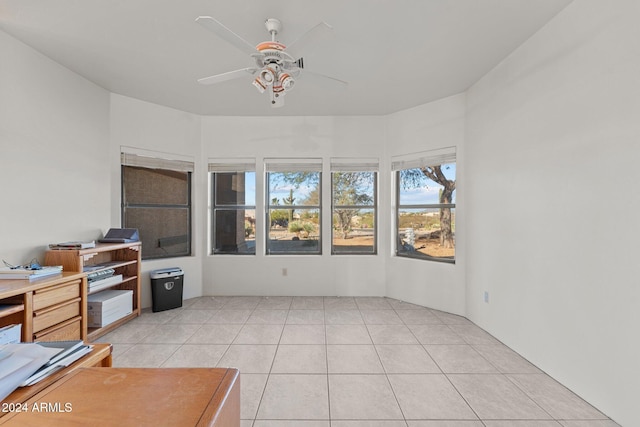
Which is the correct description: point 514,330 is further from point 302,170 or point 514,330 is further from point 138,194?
point 138,194

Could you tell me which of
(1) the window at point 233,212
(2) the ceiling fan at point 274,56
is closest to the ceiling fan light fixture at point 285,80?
(2) the ceiling fan at point 274,56

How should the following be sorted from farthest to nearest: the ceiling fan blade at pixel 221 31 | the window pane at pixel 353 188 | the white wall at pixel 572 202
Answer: the window pane at pixel 353 188 < the white wall at pixel 572 202 < the ceiling fan blade at pixel 221 31

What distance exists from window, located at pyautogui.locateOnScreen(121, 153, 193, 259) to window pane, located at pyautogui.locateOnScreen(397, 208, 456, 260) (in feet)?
11.0

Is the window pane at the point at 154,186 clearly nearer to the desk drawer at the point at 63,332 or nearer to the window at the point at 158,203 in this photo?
the window at the point at 158,203

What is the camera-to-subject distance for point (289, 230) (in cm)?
454

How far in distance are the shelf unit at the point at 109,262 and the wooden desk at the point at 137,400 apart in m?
2.59

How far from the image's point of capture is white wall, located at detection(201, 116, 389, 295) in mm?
4359

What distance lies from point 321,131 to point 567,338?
3680mm

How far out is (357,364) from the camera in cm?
247

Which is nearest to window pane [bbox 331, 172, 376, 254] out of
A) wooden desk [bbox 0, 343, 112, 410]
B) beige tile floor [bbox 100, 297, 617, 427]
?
beige tile floor [bbox 100, 297, 617, 427]

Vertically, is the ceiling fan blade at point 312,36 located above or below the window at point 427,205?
above

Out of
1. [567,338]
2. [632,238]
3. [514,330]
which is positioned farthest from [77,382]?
[514,330]

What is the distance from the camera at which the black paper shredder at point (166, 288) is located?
374 centimetres

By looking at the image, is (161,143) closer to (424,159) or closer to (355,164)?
(355,164)
